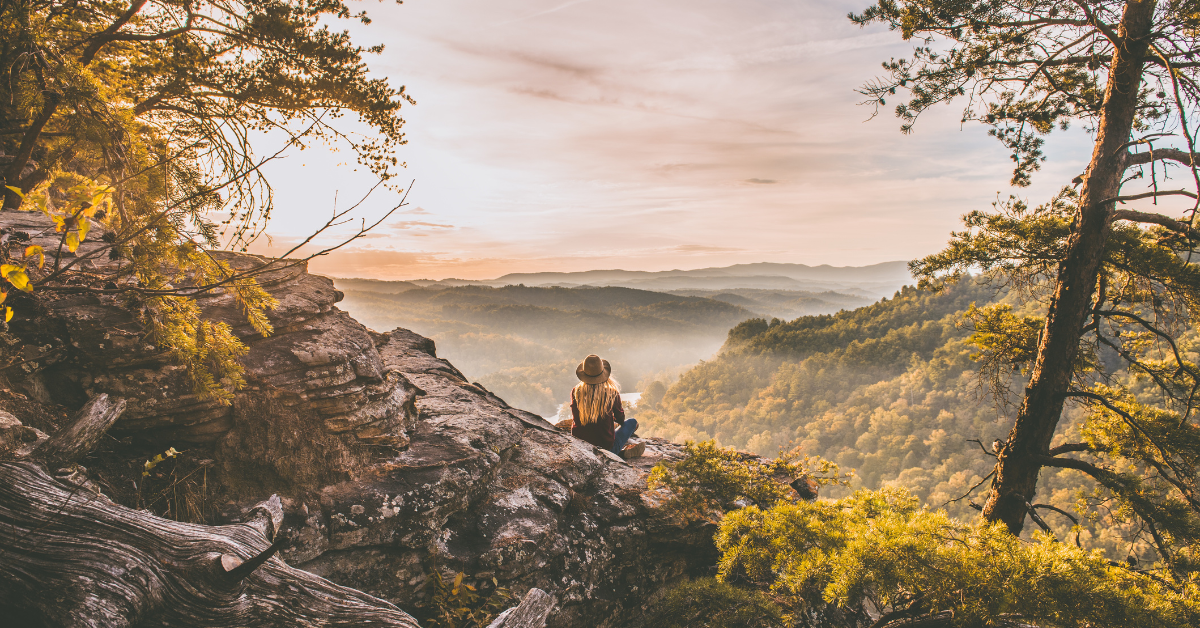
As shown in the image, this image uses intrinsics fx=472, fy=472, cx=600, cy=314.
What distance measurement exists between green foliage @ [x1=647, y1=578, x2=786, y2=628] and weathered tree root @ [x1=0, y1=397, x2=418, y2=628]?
120 inches

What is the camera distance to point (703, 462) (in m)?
6.11

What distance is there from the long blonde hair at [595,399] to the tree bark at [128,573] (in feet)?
15.5

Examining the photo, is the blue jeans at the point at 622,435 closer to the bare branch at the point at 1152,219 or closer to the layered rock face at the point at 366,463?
the layered rock face at the point at 366,463

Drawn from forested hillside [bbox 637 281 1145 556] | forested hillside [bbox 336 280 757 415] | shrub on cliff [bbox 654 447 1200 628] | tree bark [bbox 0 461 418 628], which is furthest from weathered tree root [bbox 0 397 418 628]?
forested hillside [bbox 336 280 757 415]

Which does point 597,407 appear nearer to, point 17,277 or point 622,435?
point 622,435

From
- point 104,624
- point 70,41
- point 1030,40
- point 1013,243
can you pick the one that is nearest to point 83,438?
point 104,624

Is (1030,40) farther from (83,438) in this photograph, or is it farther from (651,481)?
(83,438)

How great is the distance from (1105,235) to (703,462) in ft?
18.5

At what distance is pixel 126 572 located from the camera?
2.52 m

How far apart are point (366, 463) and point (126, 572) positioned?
2.79 m

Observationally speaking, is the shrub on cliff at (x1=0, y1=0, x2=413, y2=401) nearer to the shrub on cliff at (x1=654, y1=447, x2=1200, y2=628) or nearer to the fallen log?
the fallen log

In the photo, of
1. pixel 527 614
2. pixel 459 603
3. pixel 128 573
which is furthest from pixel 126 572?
pixel 459 603

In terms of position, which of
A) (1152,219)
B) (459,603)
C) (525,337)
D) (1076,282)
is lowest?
(525,337)

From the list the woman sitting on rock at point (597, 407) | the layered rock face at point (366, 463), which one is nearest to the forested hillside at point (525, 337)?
the woman sitting on rock at point (597, 407)
